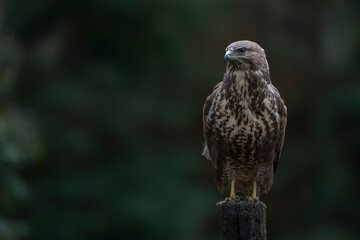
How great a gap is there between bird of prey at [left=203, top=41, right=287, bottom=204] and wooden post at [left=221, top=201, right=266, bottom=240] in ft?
1.48

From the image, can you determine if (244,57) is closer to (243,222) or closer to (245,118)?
(245,118)

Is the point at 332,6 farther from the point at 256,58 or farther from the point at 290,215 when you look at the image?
the point at 256,58

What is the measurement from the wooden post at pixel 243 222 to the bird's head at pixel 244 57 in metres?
0.93

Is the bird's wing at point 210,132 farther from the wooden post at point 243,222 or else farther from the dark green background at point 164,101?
the dark green background at point 164,101

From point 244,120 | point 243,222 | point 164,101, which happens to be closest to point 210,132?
point 244,120

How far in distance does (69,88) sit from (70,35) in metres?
0.85

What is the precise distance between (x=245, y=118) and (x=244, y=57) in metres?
0.39

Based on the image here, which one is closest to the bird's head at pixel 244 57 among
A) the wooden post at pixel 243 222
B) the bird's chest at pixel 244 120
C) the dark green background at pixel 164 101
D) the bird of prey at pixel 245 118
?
the bird of prey at pixel 245 118

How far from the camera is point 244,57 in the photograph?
13.5 ft

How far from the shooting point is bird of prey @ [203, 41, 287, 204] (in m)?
4.16

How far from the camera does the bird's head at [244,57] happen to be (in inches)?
160

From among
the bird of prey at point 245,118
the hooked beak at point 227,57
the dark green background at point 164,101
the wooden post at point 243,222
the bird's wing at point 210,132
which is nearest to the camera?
the wooden post at point 243,222

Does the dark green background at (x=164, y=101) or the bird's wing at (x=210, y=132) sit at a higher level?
the dark green background at (x=164, y=101)

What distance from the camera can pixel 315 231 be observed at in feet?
33.4
